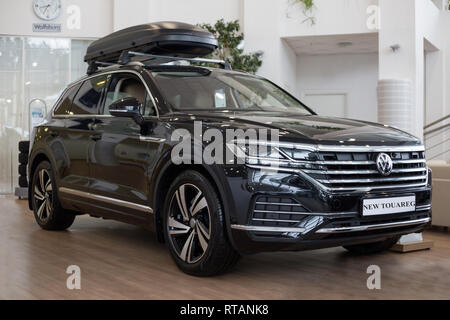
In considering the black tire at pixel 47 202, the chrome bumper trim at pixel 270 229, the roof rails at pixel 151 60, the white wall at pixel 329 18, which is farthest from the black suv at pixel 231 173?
the white wall at pixel 329 18

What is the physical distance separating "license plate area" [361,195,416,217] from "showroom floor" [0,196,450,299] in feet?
1.55

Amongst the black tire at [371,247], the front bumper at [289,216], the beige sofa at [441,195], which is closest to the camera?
the front bumper at [289,216]

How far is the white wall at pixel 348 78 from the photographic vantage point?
14.6 metres

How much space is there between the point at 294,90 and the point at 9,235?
990 centimetres

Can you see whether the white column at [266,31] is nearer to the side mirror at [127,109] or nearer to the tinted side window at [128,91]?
the tinted side window at [128,91]

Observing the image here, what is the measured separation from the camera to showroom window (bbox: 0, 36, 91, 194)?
11531 millimetres

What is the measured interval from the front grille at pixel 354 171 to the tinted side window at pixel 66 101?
2.77 meters

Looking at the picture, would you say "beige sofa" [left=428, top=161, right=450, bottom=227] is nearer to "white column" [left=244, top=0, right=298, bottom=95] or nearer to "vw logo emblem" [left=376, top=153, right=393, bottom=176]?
"vw logo emblem" [left=376, top=153, right=393, bottom=176]

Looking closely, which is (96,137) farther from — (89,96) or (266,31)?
(266,31)

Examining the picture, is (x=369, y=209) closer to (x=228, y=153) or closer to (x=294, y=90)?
(x=228, y=153)

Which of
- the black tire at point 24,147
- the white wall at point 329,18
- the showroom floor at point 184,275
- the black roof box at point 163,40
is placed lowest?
the showroom floor at point 184,275

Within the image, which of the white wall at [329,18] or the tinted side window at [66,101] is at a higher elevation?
the white wall at [329,18]

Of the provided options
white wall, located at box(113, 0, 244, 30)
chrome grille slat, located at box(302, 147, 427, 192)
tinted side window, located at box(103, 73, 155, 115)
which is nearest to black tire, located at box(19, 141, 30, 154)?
white wall, located at box(113, 0, 244, 30)

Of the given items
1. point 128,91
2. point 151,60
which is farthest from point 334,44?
point 128,91
